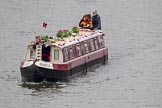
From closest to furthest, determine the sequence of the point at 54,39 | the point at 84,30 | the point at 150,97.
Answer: the point at 150,97
the point at 54,39
the point at 84,30

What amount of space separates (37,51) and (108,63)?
7101 mm

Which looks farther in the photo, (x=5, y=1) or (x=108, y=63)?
(x=5, y=1)

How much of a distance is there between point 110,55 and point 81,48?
5.74 meters

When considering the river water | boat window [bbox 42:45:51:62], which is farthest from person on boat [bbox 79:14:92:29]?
boat window [bbox 42:45:51:62]

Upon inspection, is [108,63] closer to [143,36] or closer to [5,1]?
[143,36]

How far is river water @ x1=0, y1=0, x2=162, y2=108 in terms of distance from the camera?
46969 mm

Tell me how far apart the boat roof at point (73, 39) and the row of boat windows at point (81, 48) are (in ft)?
0.70

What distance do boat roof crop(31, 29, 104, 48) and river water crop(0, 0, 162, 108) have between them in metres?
1.85

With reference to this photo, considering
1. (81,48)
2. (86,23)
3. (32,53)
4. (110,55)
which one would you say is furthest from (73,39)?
(110,55)

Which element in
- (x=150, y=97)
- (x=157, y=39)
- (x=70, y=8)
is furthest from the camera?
(x=70, y=8)

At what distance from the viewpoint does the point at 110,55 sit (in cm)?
5803

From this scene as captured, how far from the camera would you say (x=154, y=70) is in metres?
53.5

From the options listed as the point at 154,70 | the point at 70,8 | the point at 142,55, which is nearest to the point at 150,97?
the point at 154,70

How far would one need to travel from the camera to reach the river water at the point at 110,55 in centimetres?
4697
